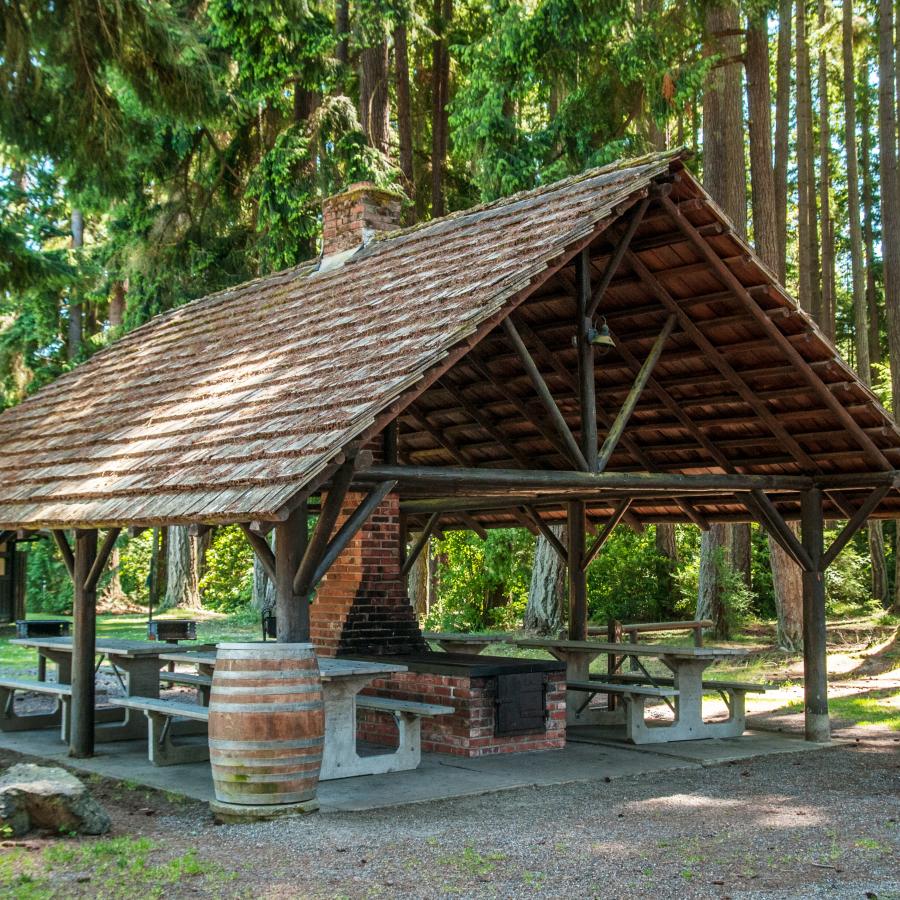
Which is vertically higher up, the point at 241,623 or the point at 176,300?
the point at 176,300

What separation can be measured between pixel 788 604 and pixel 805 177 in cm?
813

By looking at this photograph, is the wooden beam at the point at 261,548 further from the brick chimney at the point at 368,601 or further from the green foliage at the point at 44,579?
the green foliage at the point at 44,579

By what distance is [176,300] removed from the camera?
21516 mm

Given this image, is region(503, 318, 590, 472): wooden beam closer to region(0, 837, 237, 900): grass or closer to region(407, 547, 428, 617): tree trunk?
region(0, 837, 237, 900): grass

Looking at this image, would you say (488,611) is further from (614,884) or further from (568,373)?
(614,884)

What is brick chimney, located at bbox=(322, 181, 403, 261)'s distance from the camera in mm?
12539

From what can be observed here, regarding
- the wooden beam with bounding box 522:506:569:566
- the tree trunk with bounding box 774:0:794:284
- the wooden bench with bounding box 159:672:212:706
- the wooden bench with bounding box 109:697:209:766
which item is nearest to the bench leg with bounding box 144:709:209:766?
the wooden bench with bounding box 109:697:209:766

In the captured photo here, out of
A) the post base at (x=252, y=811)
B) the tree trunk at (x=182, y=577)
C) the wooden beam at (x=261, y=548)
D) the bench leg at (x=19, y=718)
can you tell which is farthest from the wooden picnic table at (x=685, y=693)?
the tree trunk at (x=182, y=577)

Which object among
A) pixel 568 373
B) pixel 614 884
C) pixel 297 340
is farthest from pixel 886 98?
pixel 614 884

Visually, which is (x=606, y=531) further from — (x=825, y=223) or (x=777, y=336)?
(x=825, y=223)

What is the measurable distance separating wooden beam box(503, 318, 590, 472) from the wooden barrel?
2.57 meters

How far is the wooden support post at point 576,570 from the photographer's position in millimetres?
13023

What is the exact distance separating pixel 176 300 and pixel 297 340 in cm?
1238

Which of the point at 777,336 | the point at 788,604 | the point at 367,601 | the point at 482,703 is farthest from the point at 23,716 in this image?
the point at 788,604
